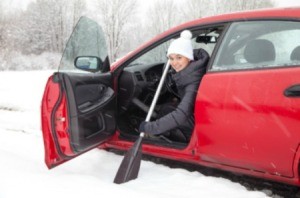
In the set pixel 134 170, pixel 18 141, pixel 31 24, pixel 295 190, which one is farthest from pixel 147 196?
pixel 31 24

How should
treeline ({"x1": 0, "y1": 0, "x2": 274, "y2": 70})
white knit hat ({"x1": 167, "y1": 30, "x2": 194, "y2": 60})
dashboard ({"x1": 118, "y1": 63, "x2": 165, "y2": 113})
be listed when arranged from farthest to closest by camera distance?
treeline ({"x1": 0, "y1": 0, "x2": 274, "y2": 70}), dashboard ({"x1": 118, "y1": 63, "x2": 165, "y2": 113}), white knit hat ({"x1": 167, "y1": 30, "x2": 194, "y2": 60})

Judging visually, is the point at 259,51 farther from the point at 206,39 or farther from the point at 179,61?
the point at 206,39

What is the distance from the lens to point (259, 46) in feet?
8.76

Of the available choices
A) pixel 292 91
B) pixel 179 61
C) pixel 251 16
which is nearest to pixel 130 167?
pixel 179 61

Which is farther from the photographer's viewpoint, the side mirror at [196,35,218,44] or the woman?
the side mirror at [196,35,218,44]

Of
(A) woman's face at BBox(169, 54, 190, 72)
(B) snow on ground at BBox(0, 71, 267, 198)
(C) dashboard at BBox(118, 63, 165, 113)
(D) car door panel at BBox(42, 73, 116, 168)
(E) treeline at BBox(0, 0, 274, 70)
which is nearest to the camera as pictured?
(B) snow on ground at BBox(0, 71, 267, 198)

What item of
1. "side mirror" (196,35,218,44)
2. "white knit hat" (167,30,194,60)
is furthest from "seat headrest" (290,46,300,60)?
"side mirror" (196,35,218,44)

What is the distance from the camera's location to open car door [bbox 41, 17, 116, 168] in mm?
3006

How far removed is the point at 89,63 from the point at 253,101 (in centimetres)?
165

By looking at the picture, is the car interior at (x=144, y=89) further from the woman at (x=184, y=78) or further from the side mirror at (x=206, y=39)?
the woman at (x=184, y=78)

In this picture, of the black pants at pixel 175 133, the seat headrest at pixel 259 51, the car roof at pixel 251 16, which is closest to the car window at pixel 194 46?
the car roof at pixel 251 16

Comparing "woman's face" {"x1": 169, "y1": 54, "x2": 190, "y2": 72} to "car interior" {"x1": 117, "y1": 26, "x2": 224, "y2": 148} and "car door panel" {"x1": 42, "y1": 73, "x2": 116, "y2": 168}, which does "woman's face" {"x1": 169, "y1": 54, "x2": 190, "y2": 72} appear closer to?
"car interior" {"x1": 117, "y1": 26, "x2": 224, "y2": 148}

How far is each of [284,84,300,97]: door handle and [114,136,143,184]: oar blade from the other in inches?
56.9

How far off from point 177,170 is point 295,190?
41.3 inches
